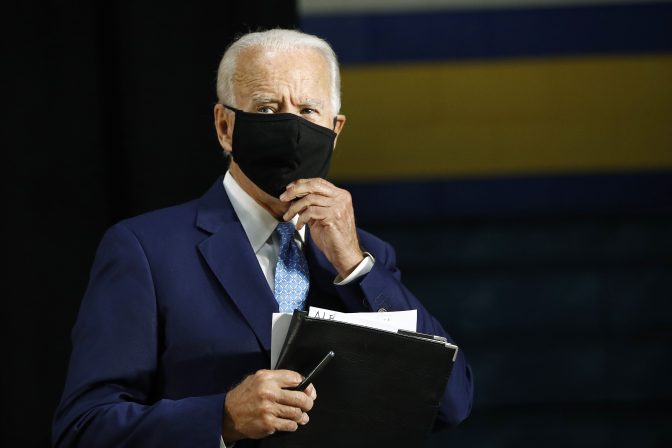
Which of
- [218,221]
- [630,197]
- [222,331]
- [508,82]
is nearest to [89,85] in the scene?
[218,221]

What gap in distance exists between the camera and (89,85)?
2.61 metres

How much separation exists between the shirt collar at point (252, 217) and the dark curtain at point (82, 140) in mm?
1035

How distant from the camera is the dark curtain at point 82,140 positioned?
8.52 feet

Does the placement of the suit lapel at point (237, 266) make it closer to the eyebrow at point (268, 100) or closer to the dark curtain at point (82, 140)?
the eyebrow at point (268, 100)

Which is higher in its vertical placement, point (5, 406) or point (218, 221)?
point (218, 221)

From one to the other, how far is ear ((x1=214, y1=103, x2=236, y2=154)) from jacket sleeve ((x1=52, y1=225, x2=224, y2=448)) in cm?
22

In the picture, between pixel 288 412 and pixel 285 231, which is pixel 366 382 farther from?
pixel 285 231

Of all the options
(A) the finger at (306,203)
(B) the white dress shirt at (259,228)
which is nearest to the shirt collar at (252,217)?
(B) the white dress shirt at (259,228)

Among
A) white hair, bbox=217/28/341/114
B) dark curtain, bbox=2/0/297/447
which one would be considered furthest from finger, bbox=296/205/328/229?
dark curtain, bbox=2/0/297/447

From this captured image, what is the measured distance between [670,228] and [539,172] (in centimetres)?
56

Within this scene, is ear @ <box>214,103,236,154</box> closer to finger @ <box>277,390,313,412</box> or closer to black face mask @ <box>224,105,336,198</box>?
black face mask @ <box>224,105,336,198</box>

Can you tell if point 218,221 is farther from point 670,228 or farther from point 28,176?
point 670,228

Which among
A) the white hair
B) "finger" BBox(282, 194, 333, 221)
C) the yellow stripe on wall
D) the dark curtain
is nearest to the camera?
"finger" BBox(282, 194, 333, 221)

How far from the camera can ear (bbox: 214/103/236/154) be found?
5.41ft
